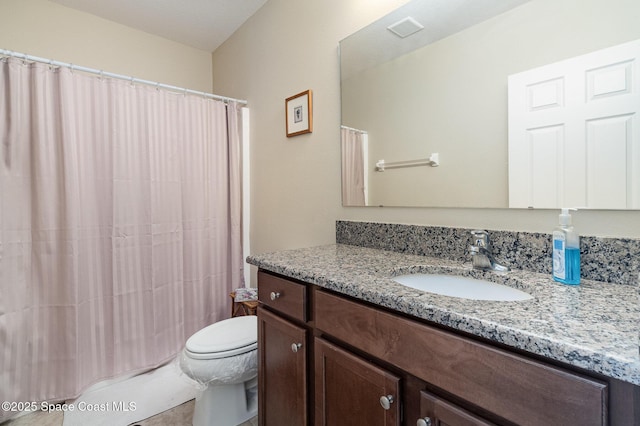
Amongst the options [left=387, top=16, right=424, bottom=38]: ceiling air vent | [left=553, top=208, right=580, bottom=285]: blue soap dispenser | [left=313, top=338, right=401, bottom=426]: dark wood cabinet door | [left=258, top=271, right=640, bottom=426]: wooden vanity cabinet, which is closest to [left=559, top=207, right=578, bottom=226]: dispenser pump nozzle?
[left=553, top=208, right=580, bottom=285]: blue soap dispenser

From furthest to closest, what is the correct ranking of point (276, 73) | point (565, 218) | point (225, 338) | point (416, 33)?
point (276, 73)
point (225, 338)
point (416, 33)
point (565, 218)

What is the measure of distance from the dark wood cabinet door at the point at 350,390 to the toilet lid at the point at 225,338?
612mm

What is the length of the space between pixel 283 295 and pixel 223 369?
2.00 feet

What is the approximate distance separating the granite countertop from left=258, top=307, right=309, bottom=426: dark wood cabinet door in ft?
0.69

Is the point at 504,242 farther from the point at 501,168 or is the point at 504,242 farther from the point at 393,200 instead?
the point at 393,200

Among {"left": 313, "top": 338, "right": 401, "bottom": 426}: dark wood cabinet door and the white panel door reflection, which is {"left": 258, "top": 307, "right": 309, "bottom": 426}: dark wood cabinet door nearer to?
{"left": 313, "top": 338, "right": 401, "bottom": 426}: dark wood cabinet door

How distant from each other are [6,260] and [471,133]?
223 centimetres

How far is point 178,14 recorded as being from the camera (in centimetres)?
212

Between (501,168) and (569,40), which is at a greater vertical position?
(569,40)

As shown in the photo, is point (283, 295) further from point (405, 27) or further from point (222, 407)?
point (405, 27)

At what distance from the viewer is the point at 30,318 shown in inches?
61.9

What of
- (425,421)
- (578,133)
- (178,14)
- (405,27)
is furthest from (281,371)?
(178,14)

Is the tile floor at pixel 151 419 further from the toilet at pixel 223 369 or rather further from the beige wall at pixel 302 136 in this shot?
the beige wall at pixel 302 136

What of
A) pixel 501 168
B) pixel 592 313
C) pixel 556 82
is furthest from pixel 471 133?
pixel 592 313
